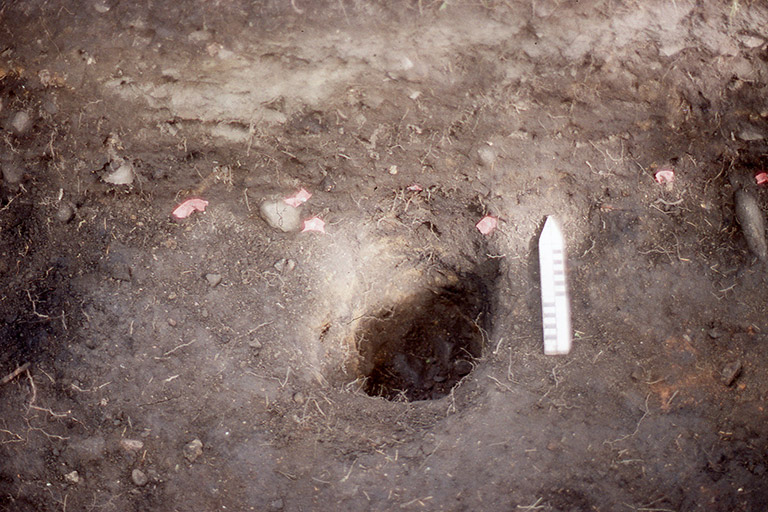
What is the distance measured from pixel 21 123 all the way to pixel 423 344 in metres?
2.26

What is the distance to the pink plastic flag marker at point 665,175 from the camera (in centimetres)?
289

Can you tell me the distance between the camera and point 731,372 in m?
2.78

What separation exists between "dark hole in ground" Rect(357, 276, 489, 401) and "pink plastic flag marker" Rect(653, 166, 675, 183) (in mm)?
1055

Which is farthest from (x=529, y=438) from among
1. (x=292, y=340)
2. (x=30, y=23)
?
(x=30, y=23)

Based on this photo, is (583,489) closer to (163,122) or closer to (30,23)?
(163,122)

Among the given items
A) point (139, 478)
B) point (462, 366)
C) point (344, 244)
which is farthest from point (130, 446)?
point (462, 366)

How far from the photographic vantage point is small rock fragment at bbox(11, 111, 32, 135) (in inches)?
107

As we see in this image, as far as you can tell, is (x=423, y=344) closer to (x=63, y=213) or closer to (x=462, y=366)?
(x=462, y=366)

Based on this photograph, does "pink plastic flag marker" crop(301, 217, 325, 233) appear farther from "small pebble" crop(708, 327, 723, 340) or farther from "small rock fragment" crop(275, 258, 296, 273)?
"small pebble" crop(708, 327, 723, 340)

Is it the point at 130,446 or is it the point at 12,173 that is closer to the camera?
the point at 130,446

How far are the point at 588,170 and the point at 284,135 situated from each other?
1.47 meters

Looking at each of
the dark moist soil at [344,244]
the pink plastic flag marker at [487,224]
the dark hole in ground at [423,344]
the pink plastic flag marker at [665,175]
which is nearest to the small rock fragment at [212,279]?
the dark moist soil at [344,244]

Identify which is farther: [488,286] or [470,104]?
[488,286]

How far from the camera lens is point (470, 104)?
2.77m
